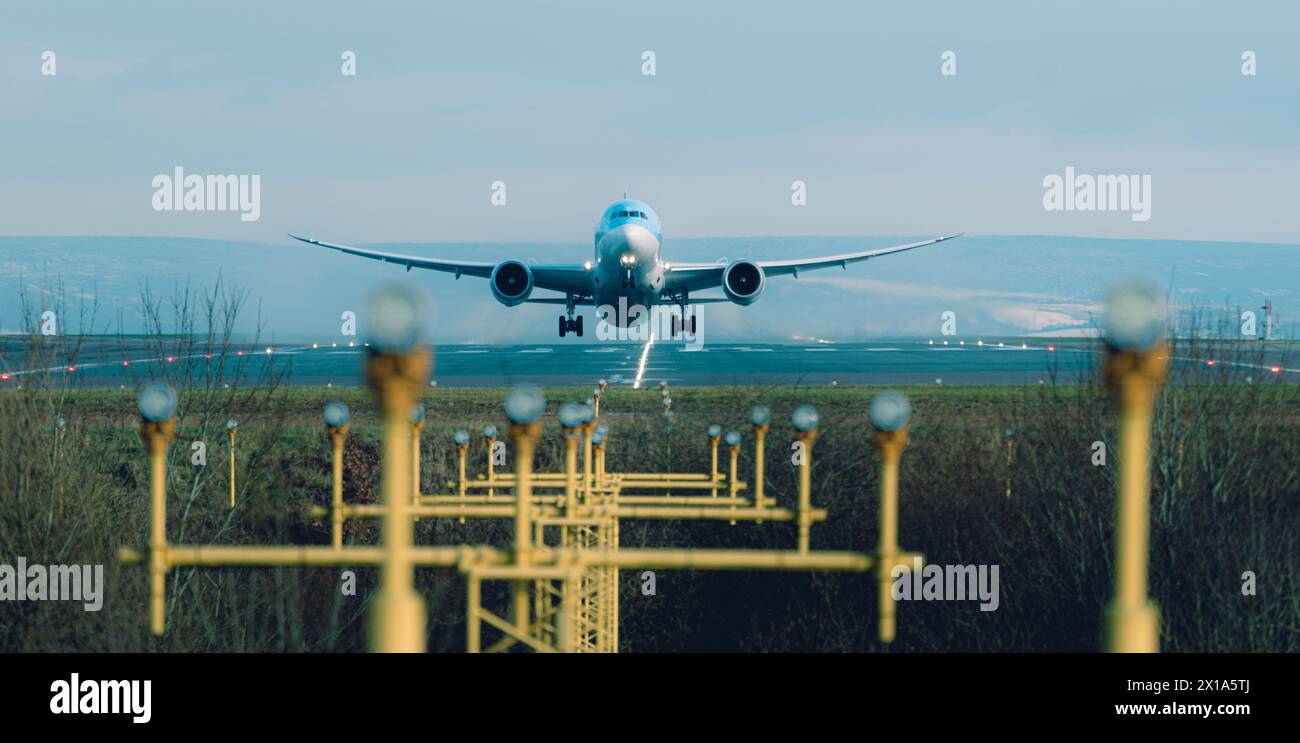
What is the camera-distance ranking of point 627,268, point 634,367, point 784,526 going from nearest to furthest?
point 627,268, point 784,526, point 634,367

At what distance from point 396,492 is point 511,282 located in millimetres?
46661

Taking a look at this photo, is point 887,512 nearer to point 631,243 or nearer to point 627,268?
point 631,243

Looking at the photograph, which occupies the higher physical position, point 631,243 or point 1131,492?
point 631,243

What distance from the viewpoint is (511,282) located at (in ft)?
171

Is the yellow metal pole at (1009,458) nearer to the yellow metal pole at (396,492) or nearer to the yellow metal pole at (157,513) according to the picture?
the yellow metal pole at (157,513)

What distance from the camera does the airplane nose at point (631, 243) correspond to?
1907 inches

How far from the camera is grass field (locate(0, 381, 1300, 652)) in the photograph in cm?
3631

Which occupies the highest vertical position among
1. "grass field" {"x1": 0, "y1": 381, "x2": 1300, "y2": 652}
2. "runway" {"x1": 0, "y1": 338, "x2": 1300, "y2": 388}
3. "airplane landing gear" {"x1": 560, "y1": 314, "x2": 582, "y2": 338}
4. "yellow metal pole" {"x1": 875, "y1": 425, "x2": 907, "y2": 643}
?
"airplane landing gear" {"x1": 560, "y1": 314, "x2": 582, "y2": 338}

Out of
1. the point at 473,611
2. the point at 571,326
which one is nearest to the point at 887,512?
the point at 473,611

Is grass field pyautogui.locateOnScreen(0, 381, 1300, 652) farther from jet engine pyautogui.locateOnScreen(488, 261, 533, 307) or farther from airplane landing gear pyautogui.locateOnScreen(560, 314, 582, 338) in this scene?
jet engine pyautogui.locateOnScreen(488, 261, 533, 307)

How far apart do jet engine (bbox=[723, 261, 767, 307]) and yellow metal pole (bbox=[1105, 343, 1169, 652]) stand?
46.4 meters

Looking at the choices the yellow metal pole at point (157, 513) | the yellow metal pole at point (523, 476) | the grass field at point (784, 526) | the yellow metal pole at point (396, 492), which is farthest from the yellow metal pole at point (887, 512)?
the grass field at point (784, 526)

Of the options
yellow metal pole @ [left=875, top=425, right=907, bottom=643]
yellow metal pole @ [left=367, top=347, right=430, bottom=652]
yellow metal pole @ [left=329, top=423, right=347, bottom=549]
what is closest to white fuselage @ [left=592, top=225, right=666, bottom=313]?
yellow metal pole @ [left=329, top=423, right=347, bottom=549]
